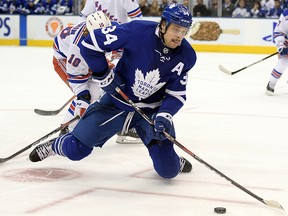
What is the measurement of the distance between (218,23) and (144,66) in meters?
9.11

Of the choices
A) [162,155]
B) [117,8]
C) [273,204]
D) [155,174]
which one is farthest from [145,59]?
[117,8]

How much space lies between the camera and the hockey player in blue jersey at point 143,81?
3.12 metres

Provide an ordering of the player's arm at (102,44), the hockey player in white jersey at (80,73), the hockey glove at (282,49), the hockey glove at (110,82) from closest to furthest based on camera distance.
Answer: the player's arm at (102,44) < the hockey glove at (110,82) < the hockey player in white jersey at (80,73) < the hockey glove at (282,49)

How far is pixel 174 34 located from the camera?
3.06 meters

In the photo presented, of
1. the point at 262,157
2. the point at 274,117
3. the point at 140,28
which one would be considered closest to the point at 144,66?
the point at 140,28

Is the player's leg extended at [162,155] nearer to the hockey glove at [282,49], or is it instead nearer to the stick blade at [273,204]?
the stick blade at [273,204]

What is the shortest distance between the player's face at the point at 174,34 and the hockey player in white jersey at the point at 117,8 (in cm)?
242

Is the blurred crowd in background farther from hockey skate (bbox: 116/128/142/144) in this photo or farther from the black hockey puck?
the black hockey puck

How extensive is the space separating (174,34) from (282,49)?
393cm

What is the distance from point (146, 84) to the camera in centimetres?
319

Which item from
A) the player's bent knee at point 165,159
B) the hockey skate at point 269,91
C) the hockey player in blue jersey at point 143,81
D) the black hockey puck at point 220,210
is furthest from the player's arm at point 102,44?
the hockey skate at point 269,91

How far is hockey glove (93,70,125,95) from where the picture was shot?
3.23 m

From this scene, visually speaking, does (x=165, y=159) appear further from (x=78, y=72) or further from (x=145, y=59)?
(x=78, y=72)

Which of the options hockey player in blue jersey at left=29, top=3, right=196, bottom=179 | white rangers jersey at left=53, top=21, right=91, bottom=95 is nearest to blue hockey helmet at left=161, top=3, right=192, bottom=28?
hockey player in blue jersey at left=29, top=3, right=196, bottom=179
